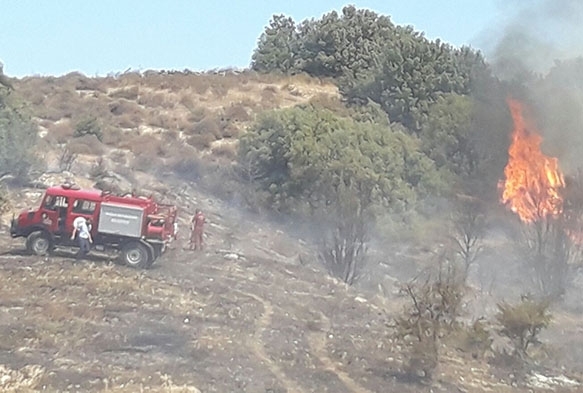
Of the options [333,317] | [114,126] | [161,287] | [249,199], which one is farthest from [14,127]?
[333,317]

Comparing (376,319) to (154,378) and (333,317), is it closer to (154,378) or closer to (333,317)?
(333,317)

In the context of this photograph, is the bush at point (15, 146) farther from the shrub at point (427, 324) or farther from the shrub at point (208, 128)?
the shrub at point (427, 324)

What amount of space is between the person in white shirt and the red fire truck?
0.21 m

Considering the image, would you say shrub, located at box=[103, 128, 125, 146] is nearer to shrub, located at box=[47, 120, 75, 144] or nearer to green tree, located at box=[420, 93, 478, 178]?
shrub, located at box=[47, 120, 75, 144]

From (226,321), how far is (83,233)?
267 inches

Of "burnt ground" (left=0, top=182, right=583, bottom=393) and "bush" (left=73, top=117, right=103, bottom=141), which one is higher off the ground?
"bush" (left=73, top=117, right=103, bottom=141)

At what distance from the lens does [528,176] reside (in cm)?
4612

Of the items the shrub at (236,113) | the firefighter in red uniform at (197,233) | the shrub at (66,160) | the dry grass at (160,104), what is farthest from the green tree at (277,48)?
the firefighter in red uniform at (197,233)

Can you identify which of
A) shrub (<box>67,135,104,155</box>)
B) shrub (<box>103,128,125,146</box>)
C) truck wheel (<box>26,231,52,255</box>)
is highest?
shrub (<box>103,128,125,146</box>)

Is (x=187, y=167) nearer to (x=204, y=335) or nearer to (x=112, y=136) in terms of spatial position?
(x=112, y=136)

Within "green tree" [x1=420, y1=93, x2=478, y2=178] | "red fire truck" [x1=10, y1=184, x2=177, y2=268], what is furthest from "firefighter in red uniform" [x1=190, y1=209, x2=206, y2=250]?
"green tree" [x1=420, y1=93, x2=478, y2=178]

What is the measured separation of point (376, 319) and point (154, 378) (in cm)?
933

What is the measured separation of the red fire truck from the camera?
2816cm

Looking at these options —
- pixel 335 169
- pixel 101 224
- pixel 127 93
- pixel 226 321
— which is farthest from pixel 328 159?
pixel 127 93
